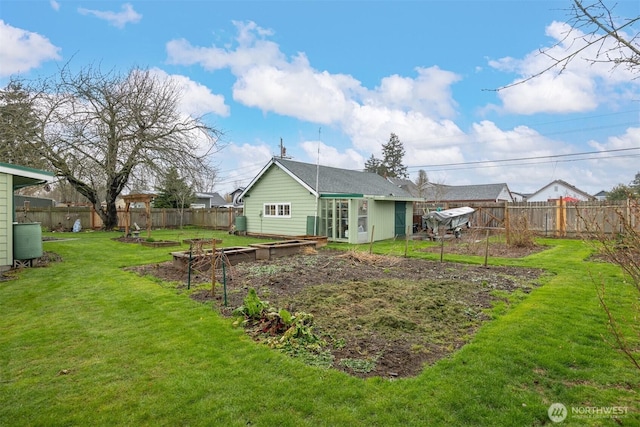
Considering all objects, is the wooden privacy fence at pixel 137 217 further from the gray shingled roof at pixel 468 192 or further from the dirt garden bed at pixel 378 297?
the gray shingled roof at pixel 468 192

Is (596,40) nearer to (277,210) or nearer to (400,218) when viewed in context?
(277,210)

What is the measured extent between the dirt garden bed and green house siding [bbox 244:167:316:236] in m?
5.72

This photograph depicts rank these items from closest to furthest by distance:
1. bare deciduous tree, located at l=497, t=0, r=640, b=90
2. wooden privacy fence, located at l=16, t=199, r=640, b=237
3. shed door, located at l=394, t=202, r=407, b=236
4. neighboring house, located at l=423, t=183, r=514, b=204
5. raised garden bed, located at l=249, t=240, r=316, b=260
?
1. bare deciduous tree, located at l=497, t=0, r=640, b=90
2. raised garden bed, located at l=249, t=240, r=316, b=260
3. wooden privacy fence, located at l=16, t=199, r=640, b=237
4. shed door, located at l=394, t=202, r=407, b=236
5. neighboring house, located at l=423, t=183, r=514, b=204

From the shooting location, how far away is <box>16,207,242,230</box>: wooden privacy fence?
65.6 ft

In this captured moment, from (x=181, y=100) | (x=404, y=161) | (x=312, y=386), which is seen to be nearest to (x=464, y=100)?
(x=181, y=100)

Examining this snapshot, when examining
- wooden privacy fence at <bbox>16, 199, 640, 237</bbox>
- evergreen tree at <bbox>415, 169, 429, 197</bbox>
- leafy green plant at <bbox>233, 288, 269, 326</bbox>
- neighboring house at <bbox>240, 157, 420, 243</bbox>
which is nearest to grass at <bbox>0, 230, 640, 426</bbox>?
leafy green plant at <bbox>233, 288, 269, 326</bbox>

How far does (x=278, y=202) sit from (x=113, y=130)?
30.7 ft

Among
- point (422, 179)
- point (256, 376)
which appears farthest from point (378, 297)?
point (422, 179)

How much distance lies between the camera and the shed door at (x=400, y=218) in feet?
57.0

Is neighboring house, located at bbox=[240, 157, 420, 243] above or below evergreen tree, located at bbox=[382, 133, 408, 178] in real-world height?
below

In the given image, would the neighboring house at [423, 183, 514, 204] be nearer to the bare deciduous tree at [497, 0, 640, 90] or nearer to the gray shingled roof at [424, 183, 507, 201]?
the gray shingled roof at [424, 183, 507, 201]

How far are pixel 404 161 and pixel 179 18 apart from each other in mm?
42484

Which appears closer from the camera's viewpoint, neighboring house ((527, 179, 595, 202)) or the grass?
the grass

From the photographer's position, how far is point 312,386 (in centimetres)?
305
